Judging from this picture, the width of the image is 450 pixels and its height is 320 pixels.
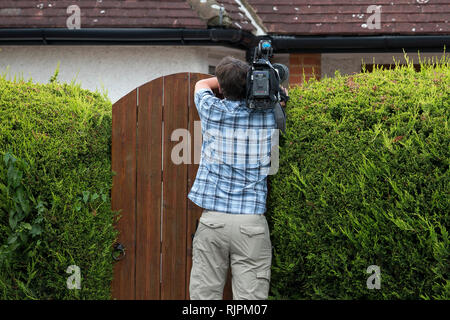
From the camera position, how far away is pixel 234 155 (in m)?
3.23

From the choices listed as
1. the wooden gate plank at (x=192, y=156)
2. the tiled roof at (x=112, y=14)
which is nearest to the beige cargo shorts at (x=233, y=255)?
the wooden gate plank at (x=192, y=156)

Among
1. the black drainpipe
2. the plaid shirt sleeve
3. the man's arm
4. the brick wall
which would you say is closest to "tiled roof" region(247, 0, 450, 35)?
the black drainpipe

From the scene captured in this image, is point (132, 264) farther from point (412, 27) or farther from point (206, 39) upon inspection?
point (412, 27)

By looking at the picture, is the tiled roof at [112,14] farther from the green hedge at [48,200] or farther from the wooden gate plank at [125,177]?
the green hedge at [48,200]

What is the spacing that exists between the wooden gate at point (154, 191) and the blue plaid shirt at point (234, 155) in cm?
64

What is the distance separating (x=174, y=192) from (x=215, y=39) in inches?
153

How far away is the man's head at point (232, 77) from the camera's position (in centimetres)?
322

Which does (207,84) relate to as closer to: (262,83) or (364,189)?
(262,83)

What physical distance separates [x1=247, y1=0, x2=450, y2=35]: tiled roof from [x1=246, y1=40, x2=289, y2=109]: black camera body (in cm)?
491

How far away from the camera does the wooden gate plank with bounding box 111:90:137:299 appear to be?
3986 millimetres

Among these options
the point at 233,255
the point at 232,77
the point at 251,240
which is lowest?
the point at 233,255

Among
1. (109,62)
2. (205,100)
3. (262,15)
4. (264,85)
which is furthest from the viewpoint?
(262,15)

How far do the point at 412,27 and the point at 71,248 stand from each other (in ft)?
20.6

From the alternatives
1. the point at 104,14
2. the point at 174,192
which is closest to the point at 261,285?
the point at 174,192
